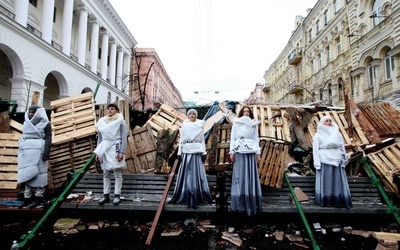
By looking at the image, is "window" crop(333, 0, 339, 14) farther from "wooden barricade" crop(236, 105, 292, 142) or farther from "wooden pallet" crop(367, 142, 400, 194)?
"wooden pallet" crop(367, 142, 400, 194)

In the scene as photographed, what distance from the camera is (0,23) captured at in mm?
12008

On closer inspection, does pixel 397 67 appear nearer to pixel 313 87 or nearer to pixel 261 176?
pixel 313 87

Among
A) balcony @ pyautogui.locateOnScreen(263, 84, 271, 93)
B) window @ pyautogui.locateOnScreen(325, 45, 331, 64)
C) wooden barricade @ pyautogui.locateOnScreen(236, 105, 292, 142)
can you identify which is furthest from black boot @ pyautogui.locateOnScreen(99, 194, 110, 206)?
balcony @ pyautogui.locateOnScreen(263, 84, 271, 93)

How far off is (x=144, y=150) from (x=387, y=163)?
5645mm

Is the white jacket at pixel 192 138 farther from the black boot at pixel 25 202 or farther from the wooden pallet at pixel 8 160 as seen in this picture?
the wooden pallet at pixel 8 160

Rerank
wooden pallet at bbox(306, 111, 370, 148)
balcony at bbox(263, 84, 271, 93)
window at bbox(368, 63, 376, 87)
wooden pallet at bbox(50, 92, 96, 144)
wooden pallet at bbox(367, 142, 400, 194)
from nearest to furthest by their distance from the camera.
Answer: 1. wooden pallet at bbox(367, 142, 400, 194)
2. wooden pallet at bbox(50, 92, 96, 144)
3. wooden pallet at bbox(306, 111, 370, 148)
4. window at bbox(368, 63, 376, 87)
5. balcony at bbox(263, 84, 271, 93)

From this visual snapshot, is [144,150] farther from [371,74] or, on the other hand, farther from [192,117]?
[371,74]

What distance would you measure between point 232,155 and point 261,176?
937 millimetres

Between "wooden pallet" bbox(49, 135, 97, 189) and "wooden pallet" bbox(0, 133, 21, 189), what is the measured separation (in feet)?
2.28

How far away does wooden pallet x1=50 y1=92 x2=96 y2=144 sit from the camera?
224 inches

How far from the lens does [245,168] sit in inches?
157

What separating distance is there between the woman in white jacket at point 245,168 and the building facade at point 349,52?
5.15 m

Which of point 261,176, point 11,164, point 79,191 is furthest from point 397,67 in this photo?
point 11,164

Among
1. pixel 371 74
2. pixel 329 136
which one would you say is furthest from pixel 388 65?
pixel 329 136
